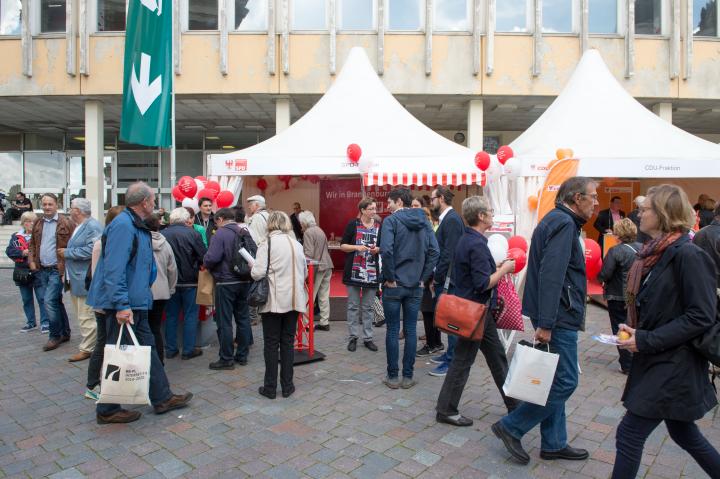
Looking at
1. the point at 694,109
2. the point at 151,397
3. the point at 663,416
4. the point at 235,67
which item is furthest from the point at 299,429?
the point at 694,109

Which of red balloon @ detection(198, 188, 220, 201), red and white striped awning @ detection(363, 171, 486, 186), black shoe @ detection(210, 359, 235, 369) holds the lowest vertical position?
black shoe @ detection(210, 359, 235, 369)

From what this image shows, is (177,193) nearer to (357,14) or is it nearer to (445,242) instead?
(445,242)

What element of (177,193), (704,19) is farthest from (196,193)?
(704,19)

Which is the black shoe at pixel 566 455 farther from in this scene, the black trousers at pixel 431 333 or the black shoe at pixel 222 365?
the black shoe at pixel 222 365

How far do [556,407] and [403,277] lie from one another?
1.84m

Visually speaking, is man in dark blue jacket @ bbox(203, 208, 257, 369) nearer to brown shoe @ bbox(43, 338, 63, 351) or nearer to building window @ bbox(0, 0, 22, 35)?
brown shoe @ bbox(43, 338, 63, 351)

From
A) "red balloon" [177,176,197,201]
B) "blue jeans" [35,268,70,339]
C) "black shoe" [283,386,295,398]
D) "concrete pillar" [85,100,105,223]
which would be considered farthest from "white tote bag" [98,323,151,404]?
"concrete pillar" [85,100,105,223]

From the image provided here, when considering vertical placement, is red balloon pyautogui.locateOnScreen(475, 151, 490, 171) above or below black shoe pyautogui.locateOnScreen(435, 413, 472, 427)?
above

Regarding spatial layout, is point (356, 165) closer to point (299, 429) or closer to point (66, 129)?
point (299, 429)

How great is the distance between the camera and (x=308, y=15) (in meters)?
14.0

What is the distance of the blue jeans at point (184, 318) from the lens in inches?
226

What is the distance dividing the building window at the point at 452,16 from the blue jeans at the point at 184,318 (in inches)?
431

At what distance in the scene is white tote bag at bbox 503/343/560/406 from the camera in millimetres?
3002

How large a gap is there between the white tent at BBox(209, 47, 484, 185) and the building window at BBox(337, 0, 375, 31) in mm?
5372
